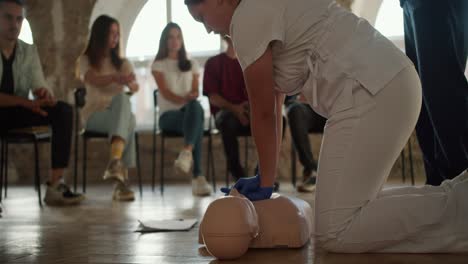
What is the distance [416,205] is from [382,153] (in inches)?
5.9

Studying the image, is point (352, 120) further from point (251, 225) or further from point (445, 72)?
point (445, 72)

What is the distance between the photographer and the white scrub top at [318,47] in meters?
1.53

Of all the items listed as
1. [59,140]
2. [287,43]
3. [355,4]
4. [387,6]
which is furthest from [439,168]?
[387,6]

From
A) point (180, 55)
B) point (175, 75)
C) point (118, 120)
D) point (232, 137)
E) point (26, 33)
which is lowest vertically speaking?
point (232, 137)

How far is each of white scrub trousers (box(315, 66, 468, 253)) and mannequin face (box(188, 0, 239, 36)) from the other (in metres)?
→ 0.37

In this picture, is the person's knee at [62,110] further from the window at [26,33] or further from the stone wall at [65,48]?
the window at [26,33]

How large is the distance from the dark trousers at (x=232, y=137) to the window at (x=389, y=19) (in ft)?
7.33

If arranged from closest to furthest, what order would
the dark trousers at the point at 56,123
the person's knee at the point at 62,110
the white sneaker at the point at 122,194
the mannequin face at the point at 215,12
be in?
the mannequin face at the point at 215,12 → the dark trousers at the point at 56,123 → the person's knee at the point at 62,110 → the white sneaker at the point at 122,194

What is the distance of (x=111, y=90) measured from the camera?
415cm

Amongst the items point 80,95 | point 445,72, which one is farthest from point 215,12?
point 80,95

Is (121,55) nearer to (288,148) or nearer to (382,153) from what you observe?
(288,148)

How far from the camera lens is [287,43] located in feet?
5.18

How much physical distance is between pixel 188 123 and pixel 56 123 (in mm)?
950

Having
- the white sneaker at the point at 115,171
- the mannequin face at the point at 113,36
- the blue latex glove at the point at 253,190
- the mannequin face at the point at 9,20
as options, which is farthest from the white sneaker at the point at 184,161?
the blue latex glove at the point at 253,190
